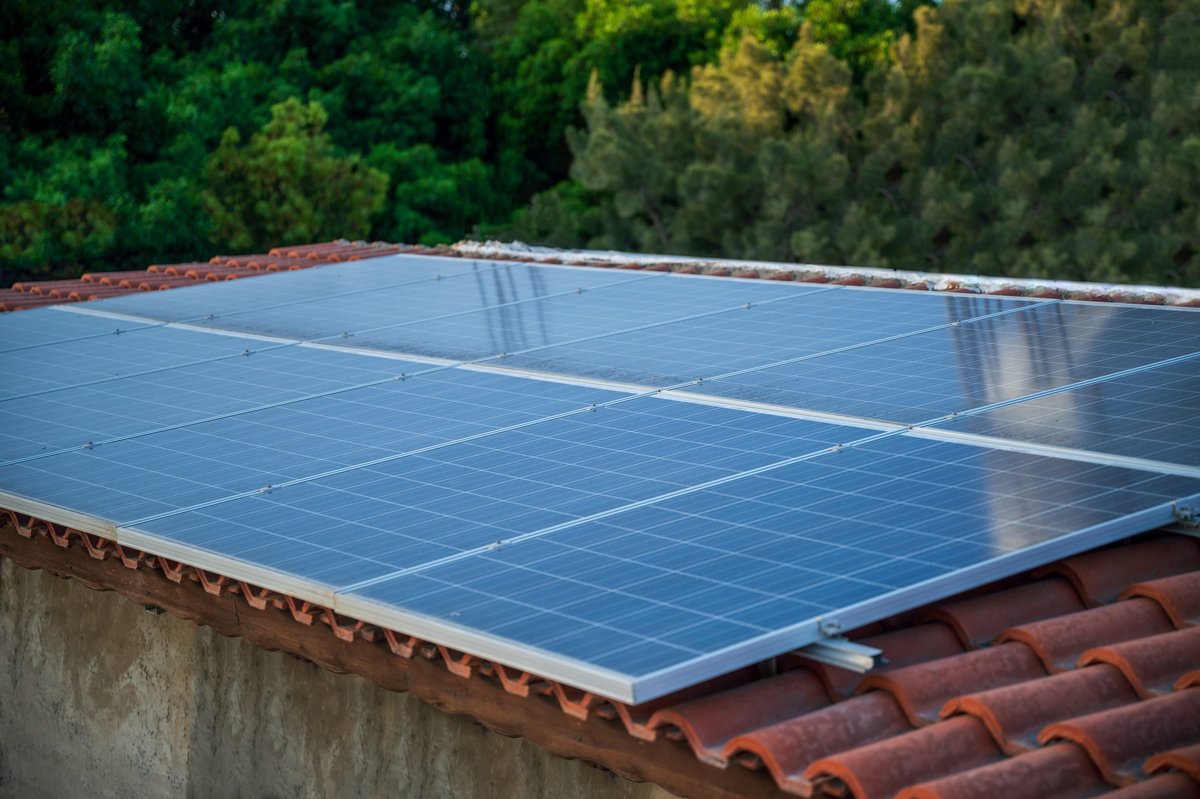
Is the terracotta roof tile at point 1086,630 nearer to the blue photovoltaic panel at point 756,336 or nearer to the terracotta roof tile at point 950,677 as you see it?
the terracotta roof tile at point 950,677

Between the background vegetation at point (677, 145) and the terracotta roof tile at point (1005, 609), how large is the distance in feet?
99.2

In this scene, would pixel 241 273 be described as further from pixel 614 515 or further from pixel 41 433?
pixel 614 515

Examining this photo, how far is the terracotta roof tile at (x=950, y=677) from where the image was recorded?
561cm

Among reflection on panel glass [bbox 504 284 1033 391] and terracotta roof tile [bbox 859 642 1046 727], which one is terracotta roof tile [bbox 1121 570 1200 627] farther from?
reflection on panel glass [bbox 504 284 1033 391]

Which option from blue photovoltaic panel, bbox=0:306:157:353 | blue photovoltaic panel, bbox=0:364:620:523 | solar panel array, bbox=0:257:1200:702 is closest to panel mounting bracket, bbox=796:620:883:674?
solar panel array, bbox=0:257:1200:702

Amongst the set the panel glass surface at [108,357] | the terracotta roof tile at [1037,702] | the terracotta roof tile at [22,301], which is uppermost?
the terracotta roof tile at [22,301]

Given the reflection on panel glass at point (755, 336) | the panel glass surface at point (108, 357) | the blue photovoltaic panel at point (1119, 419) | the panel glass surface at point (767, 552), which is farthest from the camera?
the panel glass surface at point (108, 357)

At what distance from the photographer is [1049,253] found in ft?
119

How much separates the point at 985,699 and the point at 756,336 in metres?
5.13

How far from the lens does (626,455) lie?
764 cm

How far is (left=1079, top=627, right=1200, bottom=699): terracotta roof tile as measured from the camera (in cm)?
566

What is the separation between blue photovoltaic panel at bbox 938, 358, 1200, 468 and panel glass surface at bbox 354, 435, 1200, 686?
0.33 metres

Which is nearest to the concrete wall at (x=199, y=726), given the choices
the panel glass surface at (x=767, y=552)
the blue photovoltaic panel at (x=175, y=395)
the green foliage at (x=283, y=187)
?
the blue photovoltaic panel at (x=175, y=395)

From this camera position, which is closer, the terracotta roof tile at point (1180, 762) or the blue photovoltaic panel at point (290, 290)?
the terracotta roof tile at point (1180, 762)
